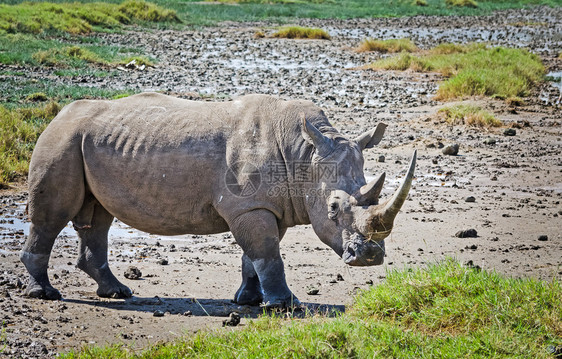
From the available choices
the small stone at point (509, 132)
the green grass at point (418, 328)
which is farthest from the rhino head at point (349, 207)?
the small stone at point (509, 132)

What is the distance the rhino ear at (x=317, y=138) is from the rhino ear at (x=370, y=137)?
42cm

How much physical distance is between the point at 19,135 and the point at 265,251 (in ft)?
22.0

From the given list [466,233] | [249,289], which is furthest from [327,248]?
[249,289]

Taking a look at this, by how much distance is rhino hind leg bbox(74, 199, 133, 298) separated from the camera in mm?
7086

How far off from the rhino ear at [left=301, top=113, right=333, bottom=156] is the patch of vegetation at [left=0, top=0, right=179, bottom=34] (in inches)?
816

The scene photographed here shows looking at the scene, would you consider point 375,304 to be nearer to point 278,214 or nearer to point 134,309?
point 278,214

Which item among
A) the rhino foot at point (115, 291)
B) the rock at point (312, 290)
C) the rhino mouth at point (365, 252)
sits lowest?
the rhino foot at point (115, 291)

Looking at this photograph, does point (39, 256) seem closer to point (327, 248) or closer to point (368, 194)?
point (368, 194)

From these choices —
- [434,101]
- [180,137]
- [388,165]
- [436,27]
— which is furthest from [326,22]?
[180,137]

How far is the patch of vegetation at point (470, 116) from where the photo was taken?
48.2 ft

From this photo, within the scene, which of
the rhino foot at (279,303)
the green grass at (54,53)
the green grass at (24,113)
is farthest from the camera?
the green grass at (54,53)

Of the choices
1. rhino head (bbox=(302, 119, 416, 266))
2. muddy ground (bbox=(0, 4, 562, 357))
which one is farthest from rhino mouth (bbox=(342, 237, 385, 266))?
muddy ground (bbox=(0, 4, 562, 357))

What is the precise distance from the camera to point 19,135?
39.2 ft

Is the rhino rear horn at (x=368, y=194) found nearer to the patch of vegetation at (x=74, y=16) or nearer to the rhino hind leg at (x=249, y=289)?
the rhino hind leg at (x=249, y=289)
